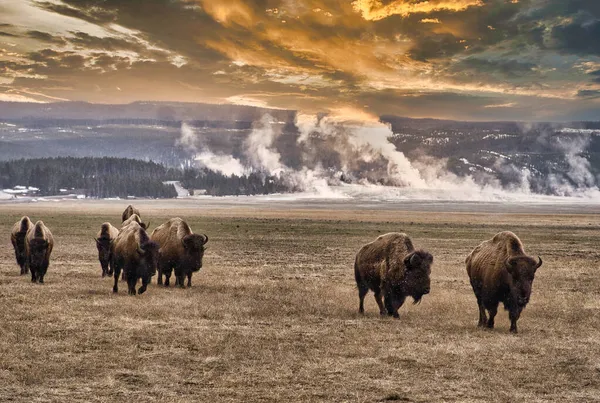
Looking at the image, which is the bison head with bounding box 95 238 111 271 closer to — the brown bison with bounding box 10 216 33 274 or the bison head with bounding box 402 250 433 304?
the brown bison with bounding box 10 216 33 274

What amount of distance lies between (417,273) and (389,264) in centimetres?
102

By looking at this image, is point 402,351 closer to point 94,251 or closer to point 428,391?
point 428,391

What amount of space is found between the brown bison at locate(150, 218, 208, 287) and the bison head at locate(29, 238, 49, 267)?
13.2 feet

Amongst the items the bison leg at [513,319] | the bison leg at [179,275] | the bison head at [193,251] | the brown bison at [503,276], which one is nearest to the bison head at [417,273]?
the brown bison at [503,276]

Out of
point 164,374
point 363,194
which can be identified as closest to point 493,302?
point 164,374

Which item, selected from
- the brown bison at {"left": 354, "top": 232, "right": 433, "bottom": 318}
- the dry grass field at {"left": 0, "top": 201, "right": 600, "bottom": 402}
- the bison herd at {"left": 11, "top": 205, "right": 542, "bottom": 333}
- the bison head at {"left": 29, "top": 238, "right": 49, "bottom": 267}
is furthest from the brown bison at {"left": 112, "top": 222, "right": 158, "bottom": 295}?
the brown bison at {"left": 354, "top": 232, "right": 433, "bottom": 318}

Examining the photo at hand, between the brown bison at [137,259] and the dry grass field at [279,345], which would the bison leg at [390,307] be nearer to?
the dry grass field at [279,345]

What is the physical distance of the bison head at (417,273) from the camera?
50.6ft

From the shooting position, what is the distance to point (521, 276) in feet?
47.4

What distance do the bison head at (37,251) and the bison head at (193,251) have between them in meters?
5.10

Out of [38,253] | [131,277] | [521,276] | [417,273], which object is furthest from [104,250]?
[521,276]

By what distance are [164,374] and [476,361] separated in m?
6.09

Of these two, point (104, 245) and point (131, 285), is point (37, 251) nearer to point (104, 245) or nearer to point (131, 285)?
point (104, 245)

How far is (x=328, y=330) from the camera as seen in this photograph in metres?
14.6
